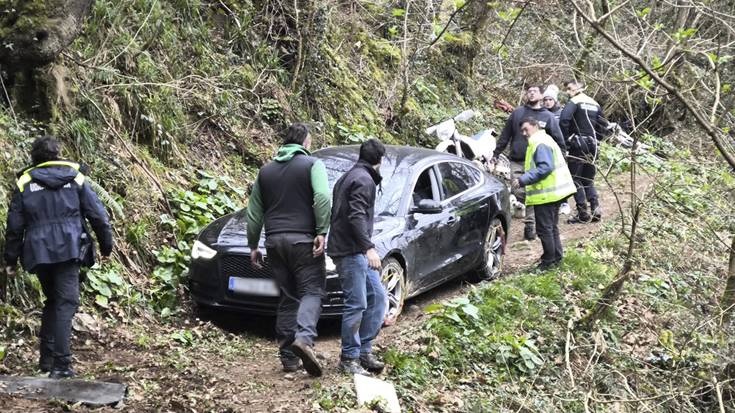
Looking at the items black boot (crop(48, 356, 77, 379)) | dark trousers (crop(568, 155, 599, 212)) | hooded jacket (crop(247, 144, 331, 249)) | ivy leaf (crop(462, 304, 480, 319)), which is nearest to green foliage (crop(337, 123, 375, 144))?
dark trousers (crop(568, 155, 599, 212))

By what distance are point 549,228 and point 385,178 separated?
2.38m

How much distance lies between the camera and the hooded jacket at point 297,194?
21.6 ft

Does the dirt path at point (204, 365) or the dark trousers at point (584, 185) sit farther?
the dark trousers at point (584, 185)

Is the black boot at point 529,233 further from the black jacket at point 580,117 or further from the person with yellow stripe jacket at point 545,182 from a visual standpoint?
the person with yellow stripe jacket at point 545,182

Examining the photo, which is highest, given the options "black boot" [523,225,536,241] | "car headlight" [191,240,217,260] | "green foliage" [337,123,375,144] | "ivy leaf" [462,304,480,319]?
"green foliage" [337,123,375,144]

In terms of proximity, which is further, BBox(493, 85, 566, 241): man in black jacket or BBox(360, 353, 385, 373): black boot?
BBox(493, 85, 566, 241): man in black jacket

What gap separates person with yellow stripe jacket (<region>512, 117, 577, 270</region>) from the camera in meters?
9.90

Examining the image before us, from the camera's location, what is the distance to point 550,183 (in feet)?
32.6

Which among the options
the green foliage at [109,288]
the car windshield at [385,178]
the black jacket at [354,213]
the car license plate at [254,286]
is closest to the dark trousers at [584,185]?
the car windshield at [385,178]

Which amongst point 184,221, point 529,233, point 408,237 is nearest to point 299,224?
point 408,237

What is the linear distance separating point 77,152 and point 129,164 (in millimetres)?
737

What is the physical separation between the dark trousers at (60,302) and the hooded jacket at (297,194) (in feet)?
5.17

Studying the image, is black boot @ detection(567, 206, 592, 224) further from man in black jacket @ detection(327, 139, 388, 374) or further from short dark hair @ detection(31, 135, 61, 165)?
short dark hair @ detection(31, 135, 61, 165)

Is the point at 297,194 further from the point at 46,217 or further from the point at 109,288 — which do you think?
the point at 109,288
